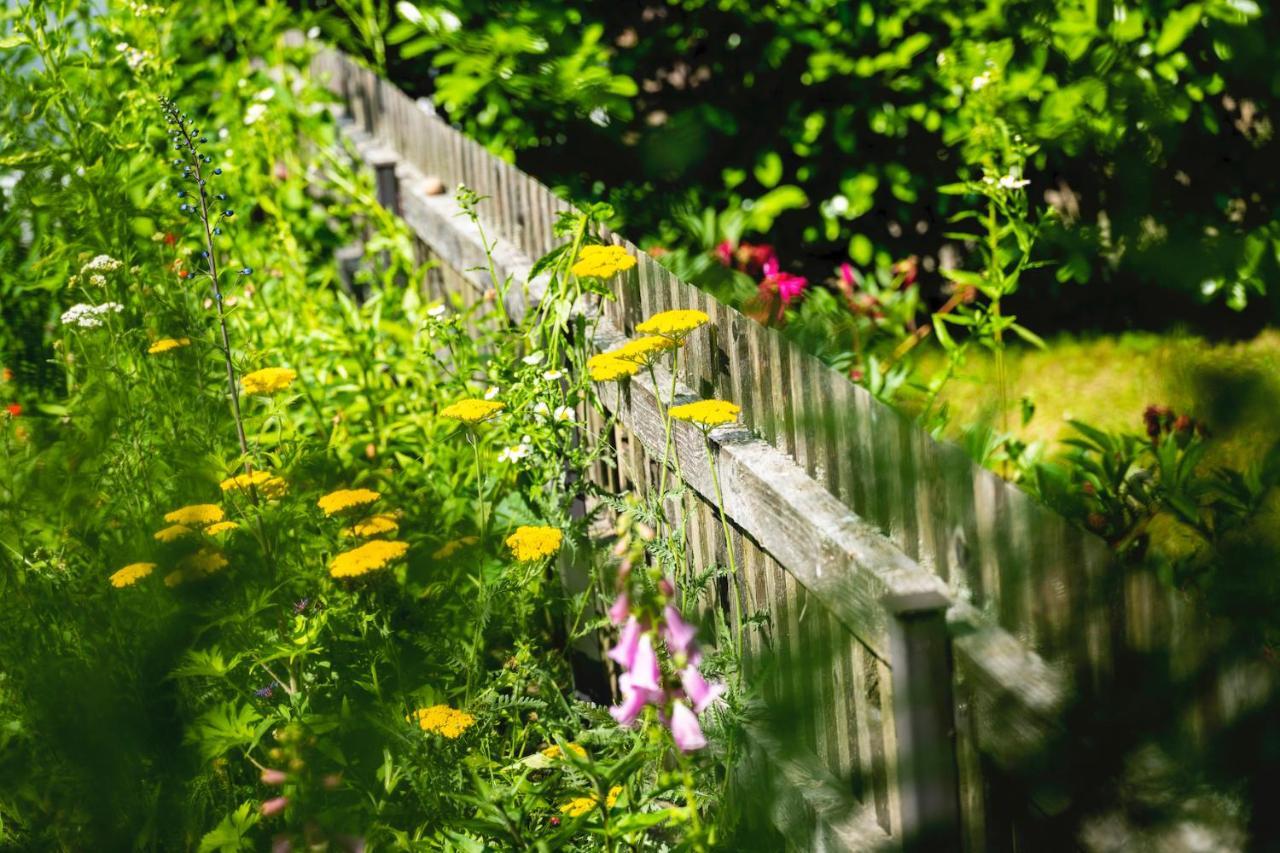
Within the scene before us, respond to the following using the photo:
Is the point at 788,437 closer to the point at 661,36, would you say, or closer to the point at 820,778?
the point at 820,778

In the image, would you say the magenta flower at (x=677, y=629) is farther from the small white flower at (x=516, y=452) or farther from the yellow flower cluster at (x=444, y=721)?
the small white flower at (x=516, y=452)

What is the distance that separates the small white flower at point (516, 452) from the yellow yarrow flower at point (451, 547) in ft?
0.71

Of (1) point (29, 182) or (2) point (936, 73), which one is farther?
(2) point (936, 73)

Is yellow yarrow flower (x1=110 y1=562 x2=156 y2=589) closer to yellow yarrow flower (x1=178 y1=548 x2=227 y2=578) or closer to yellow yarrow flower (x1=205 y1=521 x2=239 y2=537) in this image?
yellow yarrow flower (x1=178 y1=548 x2=227 y2=578)

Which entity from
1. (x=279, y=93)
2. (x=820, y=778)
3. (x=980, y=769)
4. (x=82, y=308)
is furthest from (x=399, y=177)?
(x=980, y=769)

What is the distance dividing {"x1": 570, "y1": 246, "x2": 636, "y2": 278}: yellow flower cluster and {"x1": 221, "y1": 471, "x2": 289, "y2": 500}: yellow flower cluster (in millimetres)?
688

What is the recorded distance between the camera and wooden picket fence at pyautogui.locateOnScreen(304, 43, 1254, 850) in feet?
4.92

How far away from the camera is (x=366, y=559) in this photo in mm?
2234

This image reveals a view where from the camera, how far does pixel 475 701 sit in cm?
243

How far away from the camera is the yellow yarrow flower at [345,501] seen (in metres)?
2.46

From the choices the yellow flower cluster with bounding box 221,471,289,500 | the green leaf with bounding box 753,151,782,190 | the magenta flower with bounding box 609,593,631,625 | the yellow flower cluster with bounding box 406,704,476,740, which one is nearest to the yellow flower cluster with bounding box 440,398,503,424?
the yellow flower cluster with bounding box 221,471,289,500

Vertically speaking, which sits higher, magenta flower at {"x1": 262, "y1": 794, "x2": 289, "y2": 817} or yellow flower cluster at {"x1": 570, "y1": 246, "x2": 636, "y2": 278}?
yellow flower cluster at {"x1": 570, "y1": 246, "x2": 636, "y2": 278}

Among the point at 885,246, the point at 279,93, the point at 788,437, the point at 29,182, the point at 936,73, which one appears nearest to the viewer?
the point at 788,437

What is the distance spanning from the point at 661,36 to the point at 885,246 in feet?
3.66
